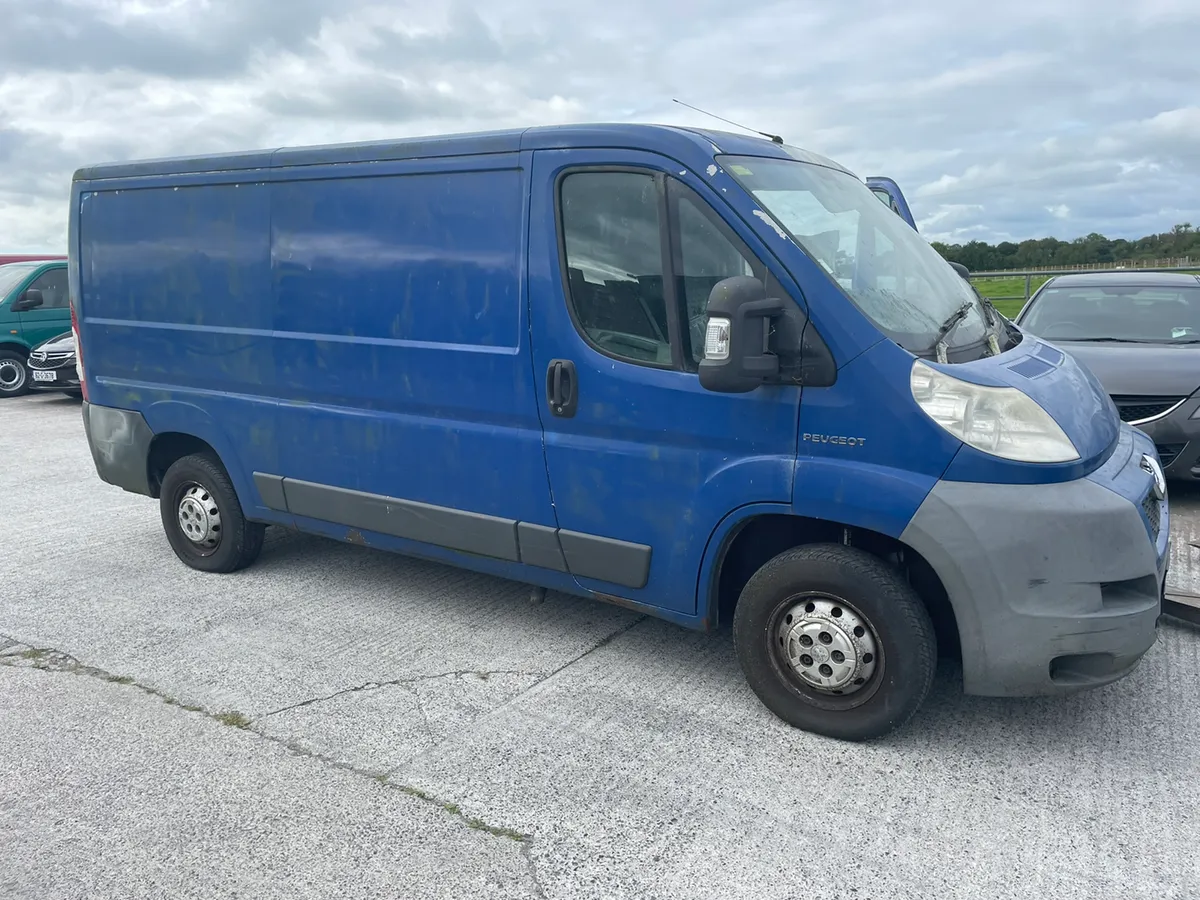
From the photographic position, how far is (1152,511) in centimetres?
350

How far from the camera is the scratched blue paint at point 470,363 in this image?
3.36 metres

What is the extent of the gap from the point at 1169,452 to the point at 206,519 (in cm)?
598

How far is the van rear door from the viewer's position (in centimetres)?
354

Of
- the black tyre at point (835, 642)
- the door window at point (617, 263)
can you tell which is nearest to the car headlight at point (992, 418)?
the black tyre at point (835, 642)

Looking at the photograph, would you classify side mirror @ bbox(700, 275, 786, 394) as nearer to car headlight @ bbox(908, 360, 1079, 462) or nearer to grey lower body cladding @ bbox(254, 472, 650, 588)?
car headlight @ bbox(908, 360, 1079, 462)

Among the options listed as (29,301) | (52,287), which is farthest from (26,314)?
(52,287)

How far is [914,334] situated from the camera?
135 inches

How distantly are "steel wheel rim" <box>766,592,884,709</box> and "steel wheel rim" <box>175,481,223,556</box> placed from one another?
336 cm

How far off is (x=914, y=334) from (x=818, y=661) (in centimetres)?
120

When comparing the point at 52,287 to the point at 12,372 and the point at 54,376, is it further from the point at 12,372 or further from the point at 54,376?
the point at 54,376

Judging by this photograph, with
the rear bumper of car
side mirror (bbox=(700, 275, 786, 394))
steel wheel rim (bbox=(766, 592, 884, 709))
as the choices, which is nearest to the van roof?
side mirror (bbox=(700, 275, 786, 394))

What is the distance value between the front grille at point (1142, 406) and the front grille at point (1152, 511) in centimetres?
314

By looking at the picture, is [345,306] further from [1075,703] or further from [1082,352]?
[1082,352]

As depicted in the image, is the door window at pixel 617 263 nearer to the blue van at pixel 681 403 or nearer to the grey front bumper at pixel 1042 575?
the blue van at pixel 681 403
